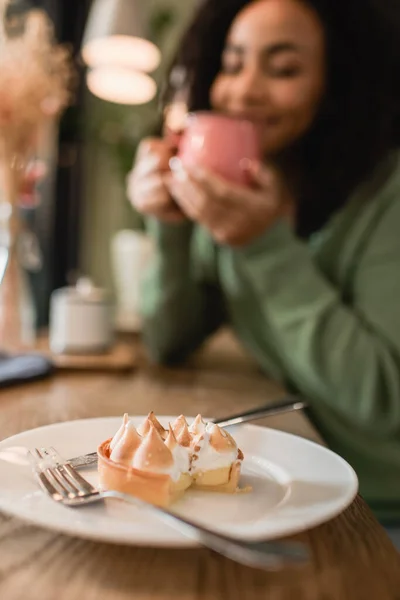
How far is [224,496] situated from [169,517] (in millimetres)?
111

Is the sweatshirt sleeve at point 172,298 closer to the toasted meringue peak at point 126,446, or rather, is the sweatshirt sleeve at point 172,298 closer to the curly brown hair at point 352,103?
the curly brown hair at point 352,103

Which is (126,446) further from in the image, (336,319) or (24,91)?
(24,91)

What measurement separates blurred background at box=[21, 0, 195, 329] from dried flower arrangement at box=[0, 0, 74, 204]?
0.56 metres

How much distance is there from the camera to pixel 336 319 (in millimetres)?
965

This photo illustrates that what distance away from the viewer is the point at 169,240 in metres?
1.35

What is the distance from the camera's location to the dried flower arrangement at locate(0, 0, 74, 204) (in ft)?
3.94

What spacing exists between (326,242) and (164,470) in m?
0.81

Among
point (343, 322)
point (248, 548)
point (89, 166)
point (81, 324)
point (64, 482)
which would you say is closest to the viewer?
point (248, 548)

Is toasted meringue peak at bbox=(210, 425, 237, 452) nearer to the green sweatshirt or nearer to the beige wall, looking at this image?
the green sweatshirt

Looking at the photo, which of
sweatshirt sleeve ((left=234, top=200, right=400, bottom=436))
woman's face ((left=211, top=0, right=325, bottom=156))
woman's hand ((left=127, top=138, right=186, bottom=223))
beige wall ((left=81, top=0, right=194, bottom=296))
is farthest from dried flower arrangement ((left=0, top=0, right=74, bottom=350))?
beige wall ((left=81, top=0, right=194, bottom=296))

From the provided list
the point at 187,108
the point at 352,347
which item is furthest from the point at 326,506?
the point at 187,108

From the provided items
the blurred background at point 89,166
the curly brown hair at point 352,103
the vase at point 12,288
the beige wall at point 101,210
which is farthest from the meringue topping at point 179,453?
Answer: the beige wall at point 101,210

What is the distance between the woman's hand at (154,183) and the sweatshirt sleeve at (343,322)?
0.81 ft

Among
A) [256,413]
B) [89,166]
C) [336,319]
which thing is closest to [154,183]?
[336,319]
